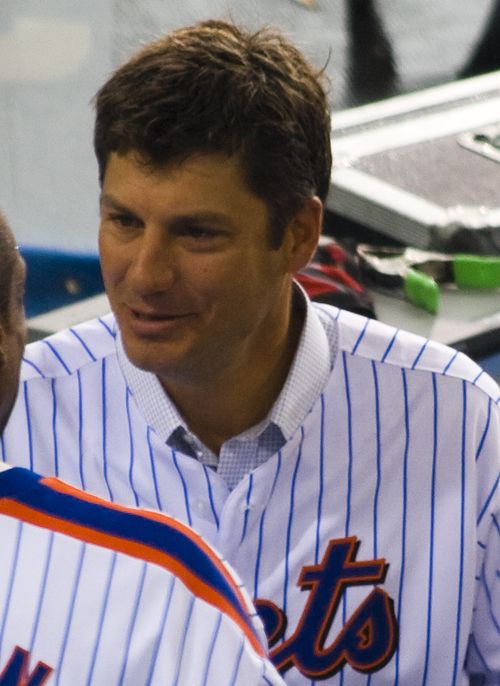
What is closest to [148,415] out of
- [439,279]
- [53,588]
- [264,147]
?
[264,147]

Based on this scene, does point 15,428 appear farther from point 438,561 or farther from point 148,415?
point 438,561

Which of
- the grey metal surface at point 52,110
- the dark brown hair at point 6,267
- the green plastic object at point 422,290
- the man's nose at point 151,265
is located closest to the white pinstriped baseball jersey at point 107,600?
the dark brown hair at point 6,267

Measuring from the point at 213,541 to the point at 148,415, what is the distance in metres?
0.14

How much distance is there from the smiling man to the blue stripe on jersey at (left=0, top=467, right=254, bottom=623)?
1.34ft

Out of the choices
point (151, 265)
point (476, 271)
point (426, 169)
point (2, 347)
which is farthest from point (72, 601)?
point (426, 169)

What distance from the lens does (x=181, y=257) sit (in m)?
1.34

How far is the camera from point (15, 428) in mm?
1497

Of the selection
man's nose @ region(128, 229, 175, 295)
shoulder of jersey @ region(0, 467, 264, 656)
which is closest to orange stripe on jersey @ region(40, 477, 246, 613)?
shoulder of jersey @ region(0, 467, 264, 656)

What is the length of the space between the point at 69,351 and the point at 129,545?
613 millimetres

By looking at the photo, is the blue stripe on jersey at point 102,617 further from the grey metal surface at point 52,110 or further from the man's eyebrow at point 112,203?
the grey metal surface at point 52,110

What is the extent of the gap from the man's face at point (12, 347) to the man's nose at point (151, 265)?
316 millimetres

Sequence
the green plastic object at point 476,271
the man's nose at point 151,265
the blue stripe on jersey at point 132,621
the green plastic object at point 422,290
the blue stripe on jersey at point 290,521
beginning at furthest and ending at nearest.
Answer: the green plastic object at point 476,271 → the green plastic object at point 422,290 → the blue stripe on jersey at point 290,521 → the man's nose at point 151,265 → the blue stripe on jersey at point 132,621

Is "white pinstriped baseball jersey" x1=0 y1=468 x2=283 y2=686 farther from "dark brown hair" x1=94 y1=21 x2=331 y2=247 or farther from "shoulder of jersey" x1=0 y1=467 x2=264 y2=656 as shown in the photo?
"dark brown hair" x1=94 y1=21 x2=331 y2=247

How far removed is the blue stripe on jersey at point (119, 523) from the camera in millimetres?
942
